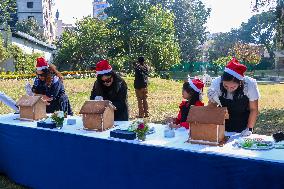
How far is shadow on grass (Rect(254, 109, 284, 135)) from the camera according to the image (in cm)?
811

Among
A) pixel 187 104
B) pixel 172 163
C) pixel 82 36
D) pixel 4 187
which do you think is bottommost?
pixel 4 187

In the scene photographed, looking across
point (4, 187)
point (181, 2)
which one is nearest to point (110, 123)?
point (4, 187)

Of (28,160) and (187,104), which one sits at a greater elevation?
(187,104)

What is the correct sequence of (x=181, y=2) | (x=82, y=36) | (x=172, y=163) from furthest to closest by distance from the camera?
1. (x=181, y=2)
2. (x=82, y=36)
3. (x=172, y=163)

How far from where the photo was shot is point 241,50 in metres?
48.5

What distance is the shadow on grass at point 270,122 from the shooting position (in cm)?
811

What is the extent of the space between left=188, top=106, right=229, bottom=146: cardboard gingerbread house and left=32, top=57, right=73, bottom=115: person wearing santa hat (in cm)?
287

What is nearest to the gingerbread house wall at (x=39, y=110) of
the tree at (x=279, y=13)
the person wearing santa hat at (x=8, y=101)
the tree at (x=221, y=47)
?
the person wearing santa hat at (x=8, y=101)

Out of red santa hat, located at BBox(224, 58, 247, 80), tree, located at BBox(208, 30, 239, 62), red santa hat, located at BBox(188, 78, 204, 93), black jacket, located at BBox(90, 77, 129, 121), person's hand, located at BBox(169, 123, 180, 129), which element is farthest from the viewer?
tree, located at BBox(208, 30, 239, 62)

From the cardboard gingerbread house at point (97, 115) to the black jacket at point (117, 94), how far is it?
31.3 inches

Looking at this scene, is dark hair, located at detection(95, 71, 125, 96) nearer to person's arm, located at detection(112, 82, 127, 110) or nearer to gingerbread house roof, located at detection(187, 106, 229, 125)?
person's arm, located at detection(112, 82, 127, 110)

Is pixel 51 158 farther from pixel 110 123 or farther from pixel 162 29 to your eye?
pixel 162 29

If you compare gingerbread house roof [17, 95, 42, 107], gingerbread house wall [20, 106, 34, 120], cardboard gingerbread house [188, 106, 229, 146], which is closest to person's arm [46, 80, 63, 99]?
gingerbread house roof [17, 95, 42, 107]

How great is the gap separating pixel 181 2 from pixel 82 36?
32551 millimetres
